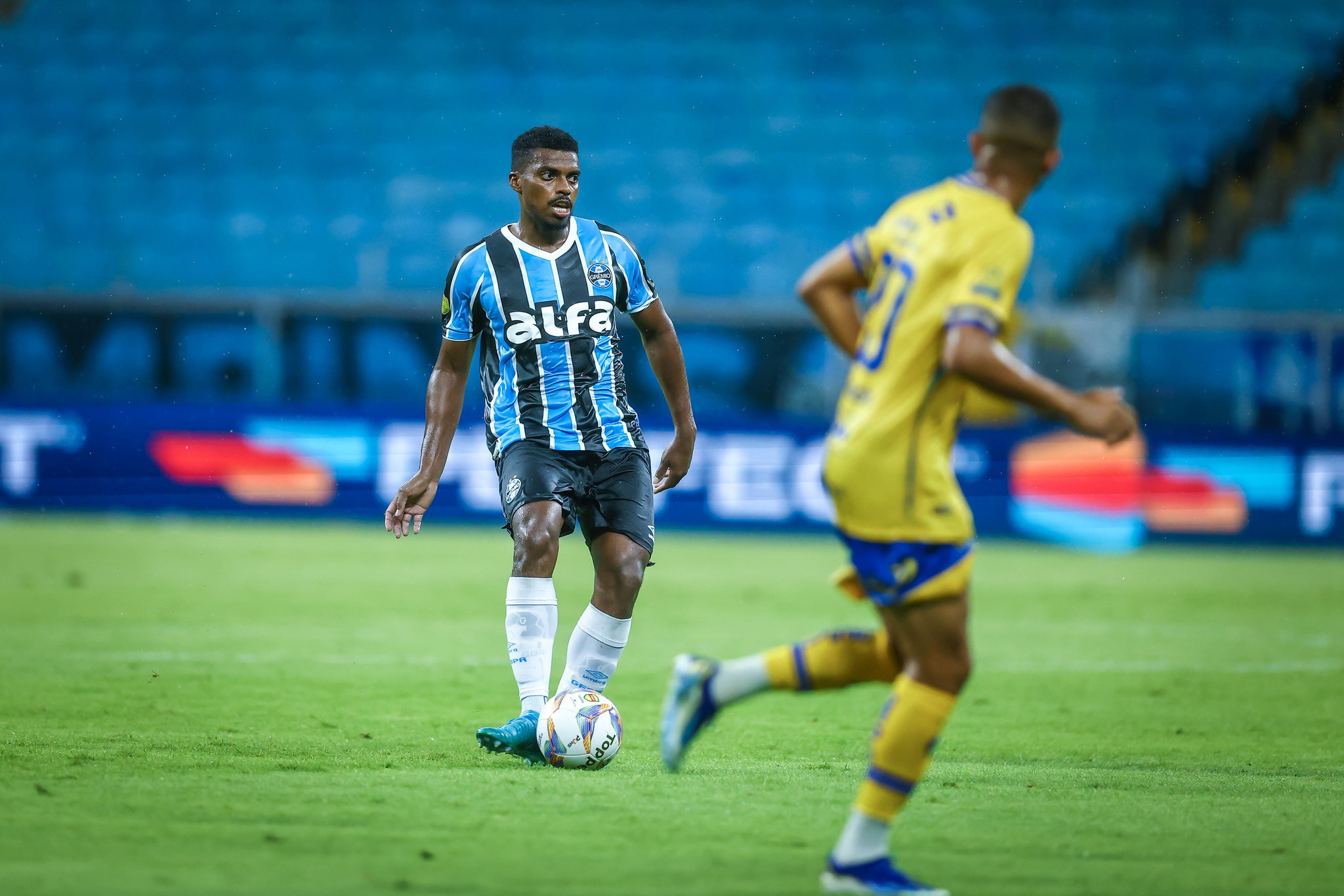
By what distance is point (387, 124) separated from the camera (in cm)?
1956

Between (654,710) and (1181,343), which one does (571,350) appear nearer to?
(654,710)

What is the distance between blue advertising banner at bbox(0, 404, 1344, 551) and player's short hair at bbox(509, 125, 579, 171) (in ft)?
30.0

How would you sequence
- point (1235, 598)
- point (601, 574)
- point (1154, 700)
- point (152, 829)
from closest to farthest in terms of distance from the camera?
point (152, 829) < point (601, 574) < point (1154, 700) < point (1235, 598)

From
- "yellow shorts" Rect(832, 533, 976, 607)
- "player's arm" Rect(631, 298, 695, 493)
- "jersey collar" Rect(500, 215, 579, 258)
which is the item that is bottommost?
"yellow shorts" Rect(832, 533, 976, 607)

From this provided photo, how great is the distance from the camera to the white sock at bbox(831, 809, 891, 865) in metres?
3.47

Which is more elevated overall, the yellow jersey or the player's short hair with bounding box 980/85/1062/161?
the player's short hair with bounding box 980/85/1062/161

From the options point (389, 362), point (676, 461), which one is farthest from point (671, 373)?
point (389, 362)

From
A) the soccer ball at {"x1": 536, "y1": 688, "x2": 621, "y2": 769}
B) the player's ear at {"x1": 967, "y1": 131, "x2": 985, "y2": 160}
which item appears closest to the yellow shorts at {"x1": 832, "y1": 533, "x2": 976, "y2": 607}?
the player's ear at {"x1": 967, "y1": 131, "x2": 985, "y2": 160}

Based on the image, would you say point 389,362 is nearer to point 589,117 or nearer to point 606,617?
point 589,117

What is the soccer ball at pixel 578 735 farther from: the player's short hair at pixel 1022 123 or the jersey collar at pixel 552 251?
the player's short hair at pixel 1022 123

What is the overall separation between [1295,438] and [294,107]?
12843mm

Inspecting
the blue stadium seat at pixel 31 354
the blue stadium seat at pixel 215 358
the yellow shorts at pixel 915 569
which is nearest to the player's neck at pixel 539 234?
the yellow shorts at pixel 915 569

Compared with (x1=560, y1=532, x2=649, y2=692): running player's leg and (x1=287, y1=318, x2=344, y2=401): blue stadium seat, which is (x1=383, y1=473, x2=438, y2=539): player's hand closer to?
(x1=560, y1=532, x2=649, y2=692): running player's leg

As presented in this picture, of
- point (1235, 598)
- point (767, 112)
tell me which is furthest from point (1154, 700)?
point (767, 112)
